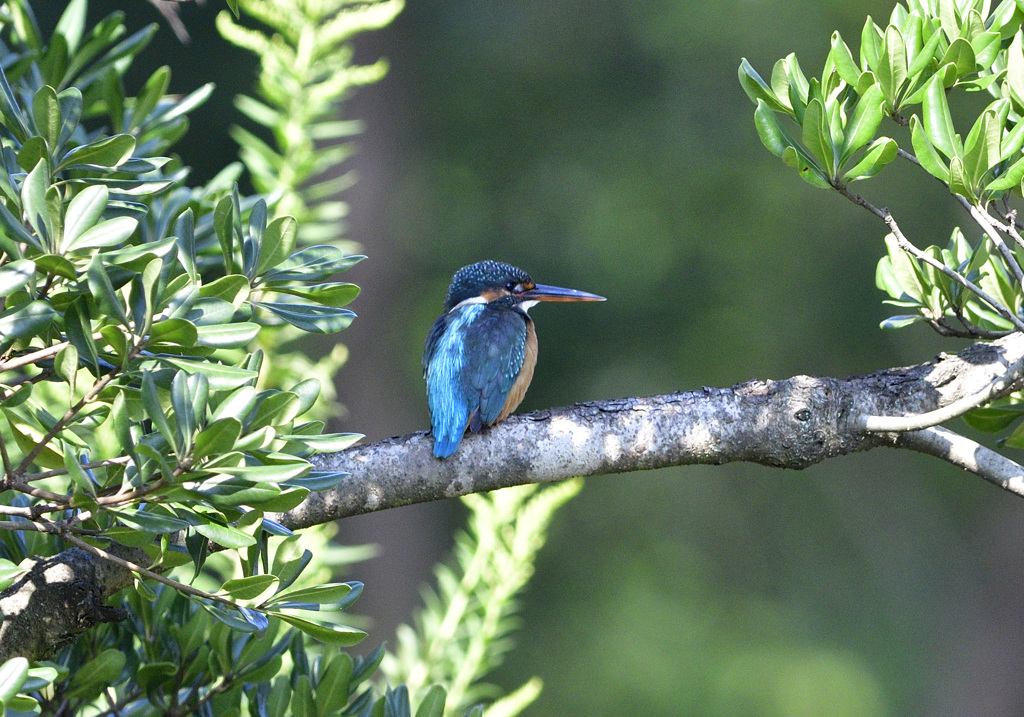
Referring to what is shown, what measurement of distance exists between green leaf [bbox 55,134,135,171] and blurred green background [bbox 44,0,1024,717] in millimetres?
5168

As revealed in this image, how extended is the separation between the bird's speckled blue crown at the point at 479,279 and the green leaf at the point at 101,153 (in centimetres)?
186

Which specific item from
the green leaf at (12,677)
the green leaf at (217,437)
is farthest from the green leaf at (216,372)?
the green leaf at (12,677)

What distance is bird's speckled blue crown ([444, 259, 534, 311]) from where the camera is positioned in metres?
2.96

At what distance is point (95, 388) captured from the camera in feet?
3.28

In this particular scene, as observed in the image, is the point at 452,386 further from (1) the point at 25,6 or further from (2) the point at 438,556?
(2) the point at 438,556

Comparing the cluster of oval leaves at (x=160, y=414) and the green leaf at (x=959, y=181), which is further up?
the green leaf at (x=959, y=181)

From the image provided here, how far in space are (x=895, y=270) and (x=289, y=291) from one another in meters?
1.01

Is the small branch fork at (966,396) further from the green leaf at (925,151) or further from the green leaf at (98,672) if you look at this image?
the green leaf at (98,672)

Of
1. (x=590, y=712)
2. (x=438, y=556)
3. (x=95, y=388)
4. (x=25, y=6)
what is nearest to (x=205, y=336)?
(x=95, y=388)

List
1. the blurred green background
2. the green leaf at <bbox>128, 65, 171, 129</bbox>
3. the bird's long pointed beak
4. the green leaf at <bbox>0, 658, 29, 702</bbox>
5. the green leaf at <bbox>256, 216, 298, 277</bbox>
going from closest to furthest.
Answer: the green leaf at <bbox>0, 658, 29, 702</bbox> → the green leaf at <bbox>256, 216, 298, 277</bbox> → the green leaf at <bbox>128, 65, 171, 129</bbox> → the bird's long pointed beak → the blurred green background

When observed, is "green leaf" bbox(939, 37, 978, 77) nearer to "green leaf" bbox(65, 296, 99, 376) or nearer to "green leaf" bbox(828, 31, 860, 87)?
"green leaf" bbox(828, 31, 860, 87)

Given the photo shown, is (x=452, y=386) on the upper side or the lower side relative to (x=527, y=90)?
lower

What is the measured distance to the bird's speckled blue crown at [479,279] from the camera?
9.71ft

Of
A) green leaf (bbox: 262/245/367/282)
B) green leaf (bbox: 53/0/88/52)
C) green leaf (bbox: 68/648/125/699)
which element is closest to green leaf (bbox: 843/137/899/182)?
green leaf (bbox: 262/245/367/282)
